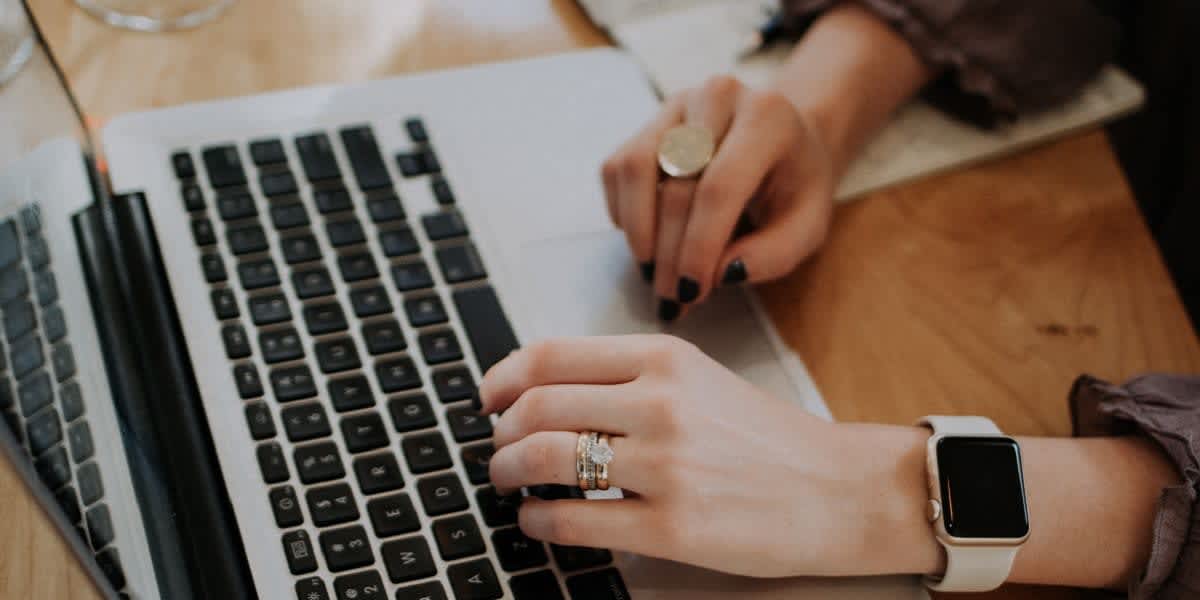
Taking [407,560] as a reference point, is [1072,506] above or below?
below

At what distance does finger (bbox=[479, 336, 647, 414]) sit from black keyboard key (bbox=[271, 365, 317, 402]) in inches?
3.5

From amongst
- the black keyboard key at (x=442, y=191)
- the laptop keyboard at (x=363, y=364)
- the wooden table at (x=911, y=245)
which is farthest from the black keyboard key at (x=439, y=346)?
the wooden table at (x=911, y=245)

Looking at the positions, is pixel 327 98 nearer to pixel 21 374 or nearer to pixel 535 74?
pixel 535 74

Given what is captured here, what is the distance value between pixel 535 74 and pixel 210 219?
10.1 inches

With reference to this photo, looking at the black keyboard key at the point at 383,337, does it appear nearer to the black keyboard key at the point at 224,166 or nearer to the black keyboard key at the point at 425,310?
the black keyboard key at the point at 425,310

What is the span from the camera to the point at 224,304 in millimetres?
579

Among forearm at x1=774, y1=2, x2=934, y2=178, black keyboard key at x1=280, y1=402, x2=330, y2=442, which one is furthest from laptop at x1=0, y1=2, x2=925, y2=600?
forearm at x1=774, y1=2, x2=934, y2=178

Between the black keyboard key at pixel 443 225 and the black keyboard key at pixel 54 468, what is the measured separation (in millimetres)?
237

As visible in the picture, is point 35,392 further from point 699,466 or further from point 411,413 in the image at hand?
point 699,466

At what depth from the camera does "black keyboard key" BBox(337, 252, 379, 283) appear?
60 cm

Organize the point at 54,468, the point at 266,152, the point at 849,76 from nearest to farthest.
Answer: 1. the point at 54,468
2. the point at 266,152
3. the point at 849,76

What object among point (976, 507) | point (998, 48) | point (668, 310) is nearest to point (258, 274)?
point (668, 310)

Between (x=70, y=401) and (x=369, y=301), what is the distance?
0.16 meters

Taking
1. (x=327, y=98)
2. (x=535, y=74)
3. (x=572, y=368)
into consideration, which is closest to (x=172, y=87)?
(x=327, y=98)
